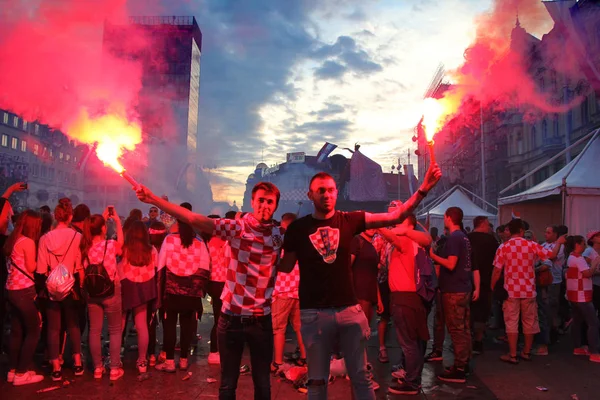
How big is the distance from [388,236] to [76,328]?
427 cm

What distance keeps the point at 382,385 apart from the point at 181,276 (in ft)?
9.79

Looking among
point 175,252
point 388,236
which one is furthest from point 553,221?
point 175,252

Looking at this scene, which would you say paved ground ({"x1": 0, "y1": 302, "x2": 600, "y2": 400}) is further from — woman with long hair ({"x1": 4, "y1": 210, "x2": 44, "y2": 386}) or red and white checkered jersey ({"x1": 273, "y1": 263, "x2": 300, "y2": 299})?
red and white checkered jersey ({"x1": 273, "y1": 263, "x2": 300, "y2": 299})

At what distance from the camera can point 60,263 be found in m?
5.25

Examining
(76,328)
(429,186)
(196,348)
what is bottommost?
(196,348)

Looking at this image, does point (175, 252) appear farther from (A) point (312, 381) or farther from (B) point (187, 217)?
(A) point (312, 381)

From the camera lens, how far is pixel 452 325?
18.5ft

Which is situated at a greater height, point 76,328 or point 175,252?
point 175,252

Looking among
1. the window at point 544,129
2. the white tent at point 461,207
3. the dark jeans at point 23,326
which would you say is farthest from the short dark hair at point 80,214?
the window at point 544,129

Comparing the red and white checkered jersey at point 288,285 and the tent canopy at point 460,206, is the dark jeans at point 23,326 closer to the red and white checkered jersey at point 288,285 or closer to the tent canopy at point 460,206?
the red and white checkered jersey at point 288,285

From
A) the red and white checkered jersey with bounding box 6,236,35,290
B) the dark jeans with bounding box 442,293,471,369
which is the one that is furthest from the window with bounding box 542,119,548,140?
the red and white checkered jersey with bounding box 6,236,35,290

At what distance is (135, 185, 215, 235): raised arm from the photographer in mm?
3129

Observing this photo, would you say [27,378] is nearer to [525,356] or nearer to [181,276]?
[181,276]

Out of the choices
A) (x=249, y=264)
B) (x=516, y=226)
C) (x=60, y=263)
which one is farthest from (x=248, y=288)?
(x=516, y=226)
